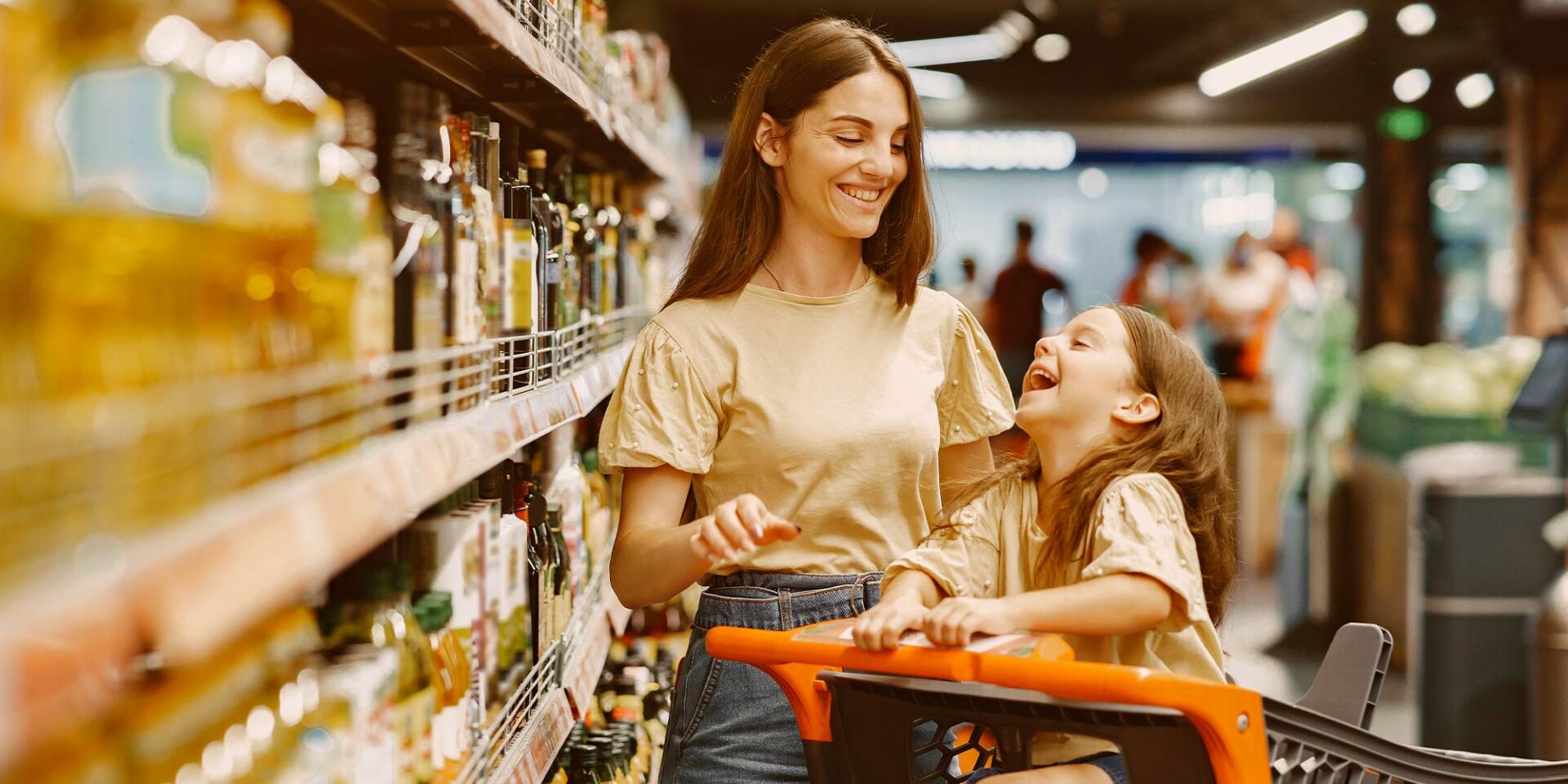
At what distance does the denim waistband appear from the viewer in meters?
1.90

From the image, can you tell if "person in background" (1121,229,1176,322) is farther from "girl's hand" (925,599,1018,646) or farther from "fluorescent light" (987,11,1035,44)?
"girl's hand" (925,599,1018,646)

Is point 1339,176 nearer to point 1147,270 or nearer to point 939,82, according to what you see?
point 939,82

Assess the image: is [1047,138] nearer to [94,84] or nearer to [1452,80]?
[1452,80]

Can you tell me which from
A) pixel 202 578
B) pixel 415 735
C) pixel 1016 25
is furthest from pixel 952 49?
pixel 202 578

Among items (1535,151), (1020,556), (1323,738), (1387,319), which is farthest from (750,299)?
(1535,151)

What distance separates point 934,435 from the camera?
2.02 metres

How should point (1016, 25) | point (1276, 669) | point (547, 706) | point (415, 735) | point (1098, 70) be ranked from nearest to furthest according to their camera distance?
1. point (415, 735)
2. point (547, 706)
3. point (1276, 669)
4. point (1016, 25)
5. point (1098, 70)

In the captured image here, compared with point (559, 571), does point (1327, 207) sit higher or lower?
higher

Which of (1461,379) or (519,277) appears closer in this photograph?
(519,277)

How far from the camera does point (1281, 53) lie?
10141mm

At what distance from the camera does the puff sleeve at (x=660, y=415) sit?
1.88 m

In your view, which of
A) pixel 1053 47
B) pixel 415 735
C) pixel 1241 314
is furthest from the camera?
pixel 1053 47

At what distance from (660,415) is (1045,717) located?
0.67m

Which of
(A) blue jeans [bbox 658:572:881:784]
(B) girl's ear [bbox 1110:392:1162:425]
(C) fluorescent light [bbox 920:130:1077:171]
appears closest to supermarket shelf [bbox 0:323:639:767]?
(A) blue jeans [bbox 658:572:881:784]
